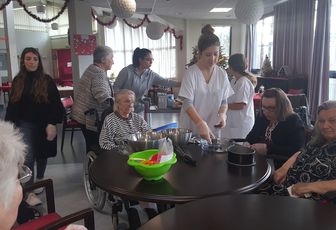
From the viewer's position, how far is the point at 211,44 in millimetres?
2205

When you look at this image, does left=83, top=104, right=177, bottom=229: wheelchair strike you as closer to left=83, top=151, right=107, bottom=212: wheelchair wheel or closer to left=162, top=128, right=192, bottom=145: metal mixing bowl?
left=83, top=151, right=107, bottom=212: wheelchair wheel

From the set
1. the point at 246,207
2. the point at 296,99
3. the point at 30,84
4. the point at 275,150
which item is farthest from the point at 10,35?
the point at 246,207

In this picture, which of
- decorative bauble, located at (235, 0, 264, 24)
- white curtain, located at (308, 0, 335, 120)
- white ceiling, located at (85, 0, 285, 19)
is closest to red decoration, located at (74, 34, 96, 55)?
white ceiling, located at (85, 0, 285, 19)

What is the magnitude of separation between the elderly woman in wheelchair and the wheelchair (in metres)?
0.83

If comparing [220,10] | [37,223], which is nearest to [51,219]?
[37,223]

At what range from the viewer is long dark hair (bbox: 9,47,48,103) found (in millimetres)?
2559

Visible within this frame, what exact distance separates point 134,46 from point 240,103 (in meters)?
8.57

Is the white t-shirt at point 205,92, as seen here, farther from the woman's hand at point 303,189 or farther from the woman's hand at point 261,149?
the woman's hand at point 303,189

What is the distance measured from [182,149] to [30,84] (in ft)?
4.99

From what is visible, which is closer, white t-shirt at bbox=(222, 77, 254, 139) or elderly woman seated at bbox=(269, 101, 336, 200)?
elderly woman seated at bbox=(269, 101, 336, 200)

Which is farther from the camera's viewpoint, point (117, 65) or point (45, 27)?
point (45, 27)

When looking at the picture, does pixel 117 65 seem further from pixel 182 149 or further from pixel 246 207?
pixel 246 207

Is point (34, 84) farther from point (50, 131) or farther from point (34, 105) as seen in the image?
point (50, 131)

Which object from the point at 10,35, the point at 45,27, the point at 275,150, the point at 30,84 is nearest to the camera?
the point at 275,150
